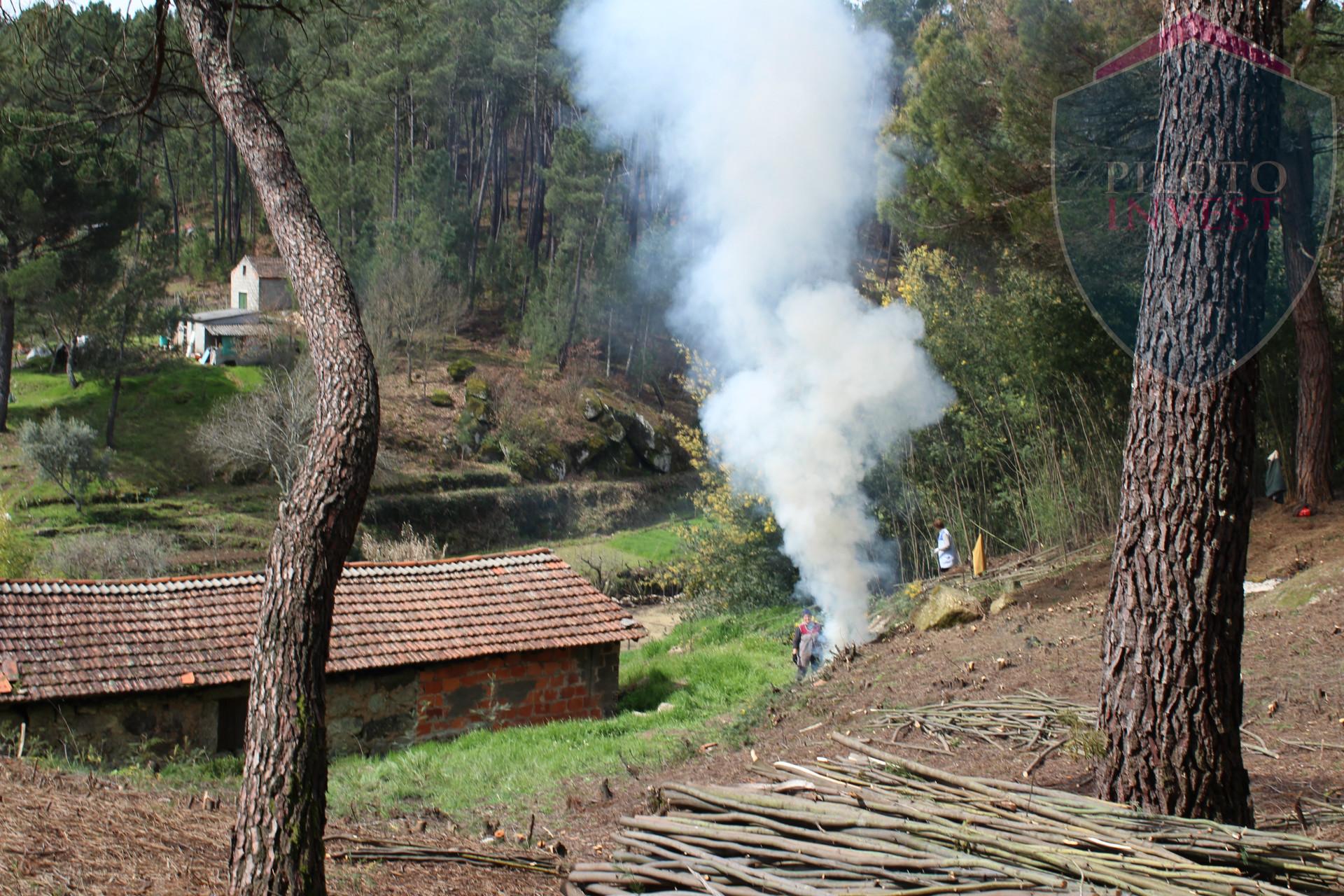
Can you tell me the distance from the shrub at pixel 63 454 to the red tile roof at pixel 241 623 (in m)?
17.7

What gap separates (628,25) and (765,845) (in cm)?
2423

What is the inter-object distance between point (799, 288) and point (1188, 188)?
14389 mm

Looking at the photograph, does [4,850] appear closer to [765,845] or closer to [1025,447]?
[765,845]

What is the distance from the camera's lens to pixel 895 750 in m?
7.57

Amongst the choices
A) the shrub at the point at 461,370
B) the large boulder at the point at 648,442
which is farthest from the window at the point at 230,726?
the shrub at the point at 461,370

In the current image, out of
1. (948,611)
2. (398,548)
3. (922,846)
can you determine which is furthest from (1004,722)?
(398,548)

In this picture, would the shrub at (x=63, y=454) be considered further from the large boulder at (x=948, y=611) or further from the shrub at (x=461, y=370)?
the large boulder at (x=948, y=611)

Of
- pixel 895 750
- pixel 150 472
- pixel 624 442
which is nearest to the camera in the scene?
pixel 895 750

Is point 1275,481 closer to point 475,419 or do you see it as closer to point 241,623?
point 241,623

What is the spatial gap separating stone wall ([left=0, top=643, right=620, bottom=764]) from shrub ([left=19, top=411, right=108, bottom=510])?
19.6 meters

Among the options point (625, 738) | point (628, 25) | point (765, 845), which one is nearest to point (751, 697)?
point (625, 738)

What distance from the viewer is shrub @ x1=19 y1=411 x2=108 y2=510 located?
2980 centimetres

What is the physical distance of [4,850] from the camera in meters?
5.30

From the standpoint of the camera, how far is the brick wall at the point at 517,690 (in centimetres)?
1453
